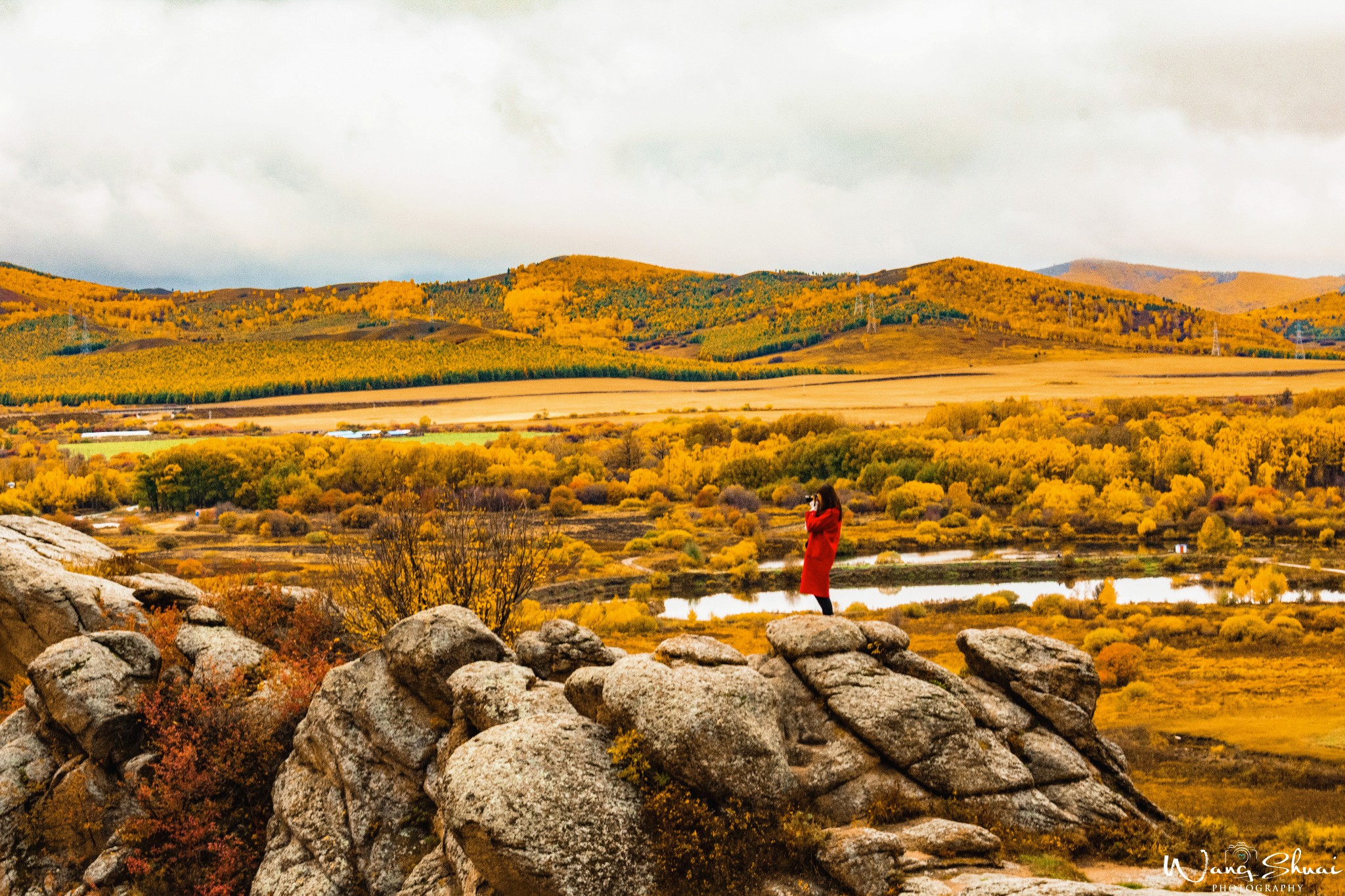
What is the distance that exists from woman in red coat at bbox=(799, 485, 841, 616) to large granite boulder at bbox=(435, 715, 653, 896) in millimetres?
6530

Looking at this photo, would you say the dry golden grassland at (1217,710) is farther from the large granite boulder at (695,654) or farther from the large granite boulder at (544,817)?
the large granite boulder at (544,817)

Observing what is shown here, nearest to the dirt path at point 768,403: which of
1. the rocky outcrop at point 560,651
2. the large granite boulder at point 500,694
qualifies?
the rocky outcrop at point 560,651

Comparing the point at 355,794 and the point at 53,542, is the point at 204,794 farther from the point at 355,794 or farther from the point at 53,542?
the point at 53,542

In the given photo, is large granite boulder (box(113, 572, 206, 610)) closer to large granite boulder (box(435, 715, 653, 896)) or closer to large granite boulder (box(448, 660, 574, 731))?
large granite boulder (box(448, 660, 574, 731))

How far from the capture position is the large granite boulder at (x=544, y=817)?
14828 millimetres

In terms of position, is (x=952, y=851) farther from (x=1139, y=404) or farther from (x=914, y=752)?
(x=1139, y=404)

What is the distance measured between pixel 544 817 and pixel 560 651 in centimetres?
607

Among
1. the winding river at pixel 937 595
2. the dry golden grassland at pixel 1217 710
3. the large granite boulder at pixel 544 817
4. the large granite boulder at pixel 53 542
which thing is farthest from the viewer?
the winding river at pixel 937 595

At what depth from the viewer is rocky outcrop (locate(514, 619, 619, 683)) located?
20859mm

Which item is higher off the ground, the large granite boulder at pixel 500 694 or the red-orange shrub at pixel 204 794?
the large granite boulder at pixel 500 694

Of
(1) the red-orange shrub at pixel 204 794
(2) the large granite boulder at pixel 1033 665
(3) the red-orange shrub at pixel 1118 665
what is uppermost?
A: (2) the large granite boulder at pixel 1033 665

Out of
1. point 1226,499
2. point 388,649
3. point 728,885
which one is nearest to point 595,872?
point 728,885

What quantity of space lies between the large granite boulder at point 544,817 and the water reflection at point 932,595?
166 feet

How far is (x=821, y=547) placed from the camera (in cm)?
2050
